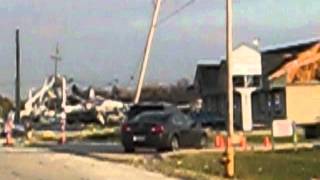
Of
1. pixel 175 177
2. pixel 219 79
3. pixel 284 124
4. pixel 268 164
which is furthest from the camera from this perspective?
pixel 219 79

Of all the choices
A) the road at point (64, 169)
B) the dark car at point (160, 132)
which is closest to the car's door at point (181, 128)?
the dark car at point (160, 132)

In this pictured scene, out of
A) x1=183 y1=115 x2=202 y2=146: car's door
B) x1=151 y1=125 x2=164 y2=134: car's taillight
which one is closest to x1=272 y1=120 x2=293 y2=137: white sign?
x1=151 y1=125 x2=164 y2=134: car's taillight

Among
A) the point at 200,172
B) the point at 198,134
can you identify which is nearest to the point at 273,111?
the point at 198,134

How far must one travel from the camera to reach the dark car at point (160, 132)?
35.0 m

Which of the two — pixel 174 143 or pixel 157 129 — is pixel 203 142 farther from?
pixel 157 129

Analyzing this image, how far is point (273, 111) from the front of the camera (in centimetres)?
7219

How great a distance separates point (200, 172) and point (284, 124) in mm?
8121

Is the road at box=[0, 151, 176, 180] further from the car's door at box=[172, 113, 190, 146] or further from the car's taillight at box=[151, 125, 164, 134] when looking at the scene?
the car's door at box=[172, 113, 190, 146]

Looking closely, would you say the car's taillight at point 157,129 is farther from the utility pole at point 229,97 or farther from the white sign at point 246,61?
the white sign at point 246,61

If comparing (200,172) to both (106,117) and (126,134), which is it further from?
(106,117)

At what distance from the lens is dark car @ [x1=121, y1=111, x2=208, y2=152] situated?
115 ft

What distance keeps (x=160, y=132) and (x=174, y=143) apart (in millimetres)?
1039

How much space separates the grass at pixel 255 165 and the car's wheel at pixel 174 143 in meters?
2.99

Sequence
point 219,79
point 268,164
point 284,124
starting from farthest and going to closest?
1. point 219,79
2. point 284,124
3. point 268,164
